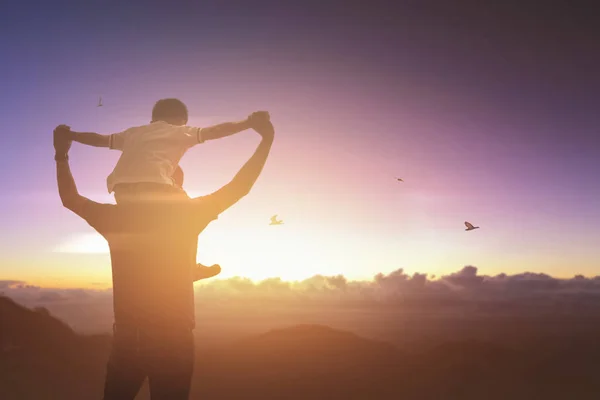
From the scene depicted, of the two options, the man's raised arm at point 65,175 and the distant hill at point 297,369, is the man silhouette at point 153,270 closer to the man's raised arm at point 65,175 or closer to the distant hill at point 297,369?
the man's raised arm at point 65,175

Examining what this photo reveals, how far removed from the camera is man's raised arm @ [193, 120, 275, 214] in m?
4.02

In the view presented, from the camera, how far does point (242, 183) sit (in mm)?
4023

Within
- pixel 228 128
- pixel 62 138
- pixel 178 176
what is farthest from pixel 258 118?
pixel 62 138

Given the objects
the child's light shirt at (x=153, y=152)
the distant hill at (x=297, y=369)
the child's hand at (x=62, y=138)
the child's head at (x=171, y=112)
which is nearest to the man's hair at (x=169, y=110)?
the child's head at (x=171, y=112)

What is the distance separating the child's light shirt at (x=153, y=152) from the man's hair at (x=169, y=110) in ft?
0.50

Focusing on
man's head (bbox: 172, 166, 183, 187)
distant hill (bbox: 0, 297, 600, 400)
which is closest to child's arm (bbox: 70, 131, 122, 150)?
man's head (bbox: 172, 166, 183, 187)

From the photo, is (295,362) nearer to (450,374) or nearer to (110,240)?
(450,374)

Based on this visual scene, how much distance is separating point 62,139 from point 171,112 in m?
1.13

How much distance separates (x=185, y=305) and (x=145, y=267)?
514 millimetres

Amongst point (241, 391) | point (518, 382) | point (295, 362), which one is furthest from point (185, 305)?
point (518, 382)

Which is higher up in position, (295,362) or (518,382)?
(295,362)

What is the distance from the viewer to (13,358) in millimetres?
53188

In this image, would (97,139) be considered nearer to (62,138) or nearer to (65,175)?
(62,138)

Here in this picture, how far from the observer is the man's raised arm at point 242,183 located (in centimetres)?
402
